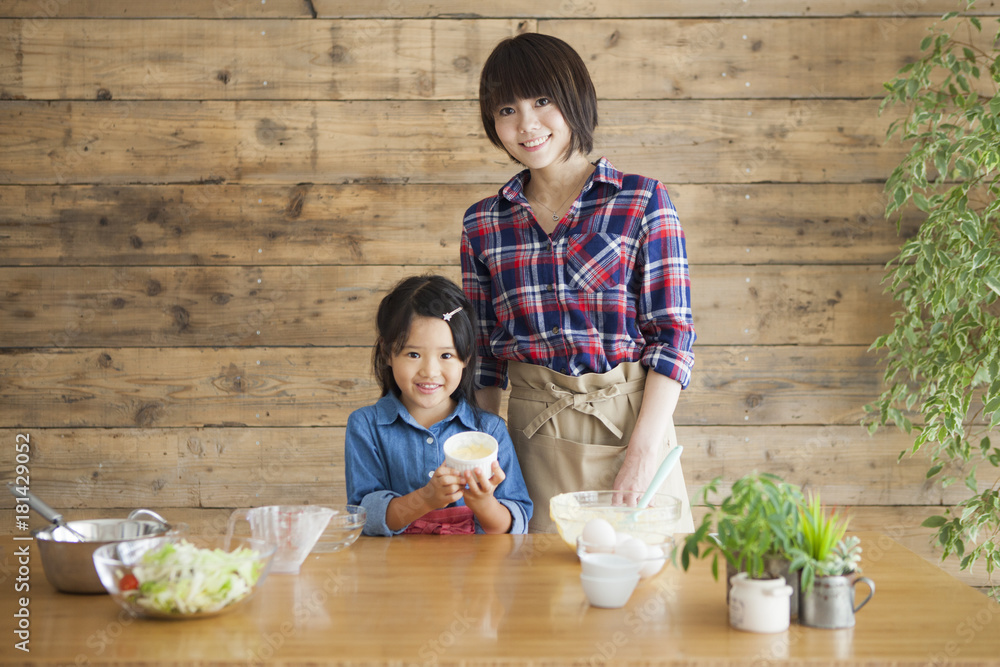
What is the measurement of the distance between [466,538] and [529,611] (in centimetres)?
37

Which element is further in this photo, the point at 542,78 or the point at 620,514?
the point at 542,78

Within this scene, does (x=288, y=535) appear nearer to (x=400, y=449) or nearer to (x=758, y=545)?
(x=400, y=449)

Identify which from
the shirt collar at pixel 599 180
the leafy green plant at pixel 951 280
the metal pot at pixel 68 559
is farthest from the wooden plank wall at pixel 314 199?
the metal pot at pixel 68 559

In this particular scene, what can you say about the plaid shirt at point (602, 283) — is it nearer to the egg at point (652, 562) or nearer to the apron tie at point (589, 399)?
the apron tie at point (589, 399)

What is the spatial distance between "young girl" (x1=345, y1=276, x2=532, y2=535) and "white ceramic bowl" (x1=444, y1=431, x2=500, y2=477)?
21 cm

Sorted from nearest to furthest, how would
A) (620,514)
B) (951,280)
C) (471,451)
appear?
(620,514), (471,451), (951,280)

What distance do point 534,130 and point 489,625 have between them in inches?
37.9

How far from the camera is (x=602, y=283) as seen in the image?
5.21 ft

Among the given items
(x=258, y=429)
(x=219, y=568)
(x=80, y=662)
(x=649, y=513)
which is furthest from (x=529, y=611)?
(x=258, y=429)

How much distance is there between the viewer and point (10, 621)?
94 cm

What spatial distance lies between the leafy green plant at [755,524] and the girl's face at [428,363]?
708 millimetres

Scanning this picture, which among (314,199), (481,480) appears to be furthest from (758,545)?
(314,199)

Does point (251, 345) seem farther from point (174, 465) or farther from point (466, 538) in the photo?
point (466, 538)

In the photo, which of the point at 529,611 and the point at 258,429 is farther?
the point at 258,429
